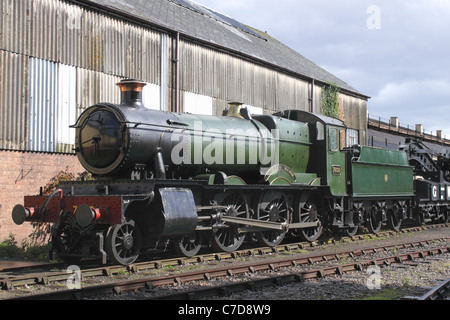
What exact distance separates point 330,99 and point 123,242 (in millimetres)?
18959

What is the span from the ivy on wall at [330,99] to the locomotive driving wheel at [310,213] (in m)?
12.2

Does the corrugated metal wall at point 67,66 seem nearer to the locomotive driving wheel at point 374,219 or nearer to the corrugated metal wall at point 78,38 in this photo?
the corrugated metal wall at point 78,38

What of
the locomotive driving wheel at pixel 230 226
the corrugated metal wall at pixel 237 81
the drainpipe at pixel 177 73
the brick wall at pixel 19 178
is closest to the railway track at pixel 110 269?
the locomotive driving wheel at pixel 230 226

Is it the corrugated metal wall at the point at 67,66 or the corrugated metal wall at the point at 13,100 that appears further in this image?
the corrugated metal wall at the point at 67,66

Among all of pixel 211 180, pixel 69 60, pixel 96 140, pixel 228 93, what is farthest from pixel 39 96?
pixel 228 93

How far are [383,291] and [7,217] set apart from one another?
928cm

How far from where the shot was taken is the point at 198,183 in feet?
32.5

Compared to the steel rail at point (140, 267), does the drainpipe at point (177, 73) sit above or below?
above

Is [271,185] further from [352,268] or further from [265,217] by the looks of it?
[352,268]

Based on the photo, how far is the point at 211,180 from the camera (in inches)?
401

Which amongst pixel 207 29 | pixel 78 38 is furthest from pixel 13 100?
pixel 207 29

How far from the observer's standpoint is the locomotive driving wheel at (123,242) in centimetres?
852

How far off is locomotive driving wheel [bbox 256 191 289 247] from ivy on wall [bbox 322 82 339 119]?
533 inches
